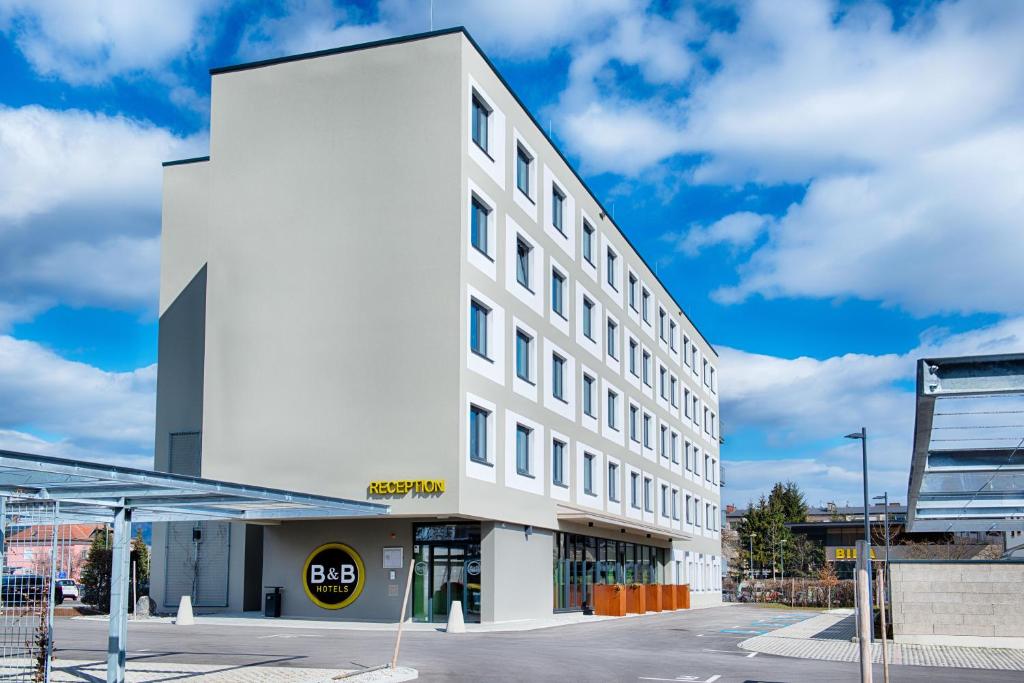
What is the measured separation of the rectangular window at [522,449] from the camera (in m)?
36.5

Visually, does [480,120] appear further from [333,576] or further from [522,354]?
[333,576]

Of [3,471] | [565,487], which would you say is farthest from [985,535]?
[3,471]

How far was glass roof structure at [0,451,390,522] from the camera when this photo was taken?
1153 centimetres

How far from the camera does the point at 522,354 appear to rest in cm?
3809

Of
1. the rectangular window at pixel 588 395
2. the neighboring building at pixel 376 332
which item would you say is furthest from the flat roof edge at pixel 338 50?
the rectangular window at pixel 588 395

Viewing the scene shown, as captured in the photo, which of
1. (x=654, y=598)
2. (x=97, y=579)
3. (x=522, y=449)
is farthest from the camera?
(x=654, y=598)

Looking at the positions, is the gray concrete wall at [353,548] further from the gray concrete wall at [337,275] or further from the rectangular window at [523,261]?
the rectangular window at [523,261]

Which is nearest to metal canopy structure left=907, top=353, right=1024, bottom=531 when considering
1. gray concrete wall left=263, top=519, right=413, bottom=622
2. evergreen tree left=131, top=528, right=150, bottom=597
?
gray concrete wall left=263, top=519, right=413, bottom=622

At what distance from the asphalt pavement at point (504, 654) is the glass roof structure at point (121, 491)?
10.2ft

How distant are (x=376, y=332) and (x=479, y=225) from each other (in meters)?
4.99

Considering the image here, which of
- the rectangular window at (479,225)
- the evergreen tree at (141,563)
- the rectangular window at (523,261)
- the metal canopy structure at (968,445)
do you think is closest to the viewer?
the metal canopy structure at (968,445)

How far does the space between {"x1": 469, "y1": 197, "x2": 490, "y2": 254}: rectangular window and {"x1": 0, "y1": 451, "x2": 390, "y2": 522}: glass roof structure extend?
16.3 metres

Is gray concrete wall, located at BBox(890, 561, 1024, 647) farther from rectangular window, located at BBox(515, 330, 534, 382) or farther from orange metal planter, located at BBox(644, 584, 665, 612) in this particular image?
orange metal planter, located at BBox(644, 584, 665, 612)

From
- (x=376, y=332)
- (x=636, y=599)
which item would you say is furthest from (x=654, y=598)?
(x=376, y=332)
